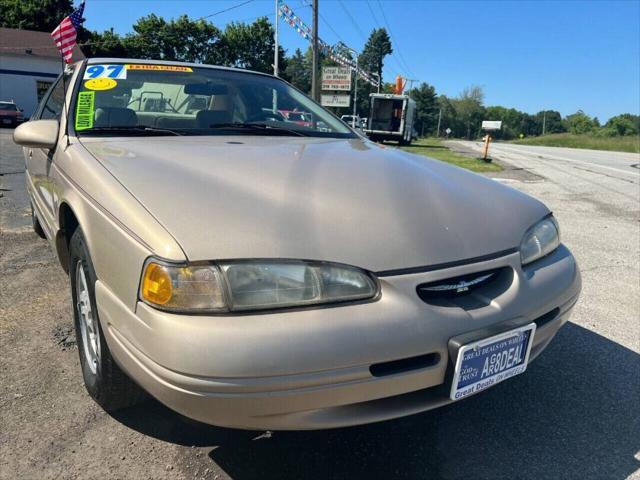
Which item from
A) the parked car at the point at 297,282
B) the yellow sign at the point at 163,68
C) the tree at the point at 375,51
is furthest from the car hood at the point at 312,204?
the tree at the point at 375,51

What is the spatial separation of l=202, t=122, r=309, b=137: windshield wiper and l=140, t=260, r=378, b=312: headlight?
149 cm

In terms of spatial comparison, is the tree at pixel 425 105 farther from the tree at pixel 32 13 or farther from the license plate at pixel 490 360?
the license plate at pixel 490 360

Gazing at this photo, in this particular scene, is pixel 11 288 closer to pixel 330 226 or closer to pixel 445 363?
pixel 330 226

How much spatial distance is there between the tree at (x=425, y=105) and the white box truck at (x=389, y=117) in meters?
63.0

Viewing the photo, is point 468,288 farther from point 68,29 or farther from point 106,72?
point 68,29

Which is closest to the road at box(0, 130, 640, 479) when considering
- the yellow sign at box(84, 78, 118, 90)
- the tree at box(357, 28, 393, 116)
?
the yellow sign at box(84, 78, 118, 90)

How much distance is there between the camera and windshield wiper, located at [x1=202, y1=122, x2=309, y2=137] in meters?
2.78

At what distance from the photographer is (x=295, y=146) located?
8.38 ft

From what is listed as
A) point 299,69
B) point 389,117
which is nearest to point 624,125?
point 299,69

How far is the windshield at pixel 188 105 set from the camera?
→ 8.48 feet

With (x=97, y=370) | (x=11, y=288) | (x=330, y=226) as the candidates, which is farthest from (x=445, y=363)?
(x=11, y=288)

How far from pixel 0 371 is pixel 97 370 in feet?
2.72

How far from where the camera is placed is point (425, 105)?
9200 cm

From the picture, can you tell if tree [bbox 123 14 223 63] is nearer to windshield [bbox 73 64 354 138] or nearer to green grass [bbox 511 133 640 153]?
green grass [bbox 511 133 640 153]
